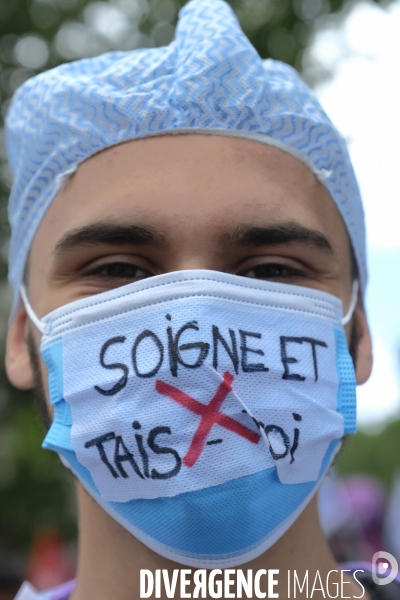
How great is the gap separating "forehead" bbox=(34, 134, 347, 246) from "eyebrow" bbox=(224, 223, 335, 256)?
29 millimetres

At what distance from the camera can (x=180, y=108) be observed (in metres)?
Answer: 2.07

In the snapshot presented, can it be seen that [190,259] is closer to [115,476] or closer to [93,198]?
[93,198]

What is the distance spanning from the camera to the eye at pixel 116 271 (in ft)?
6.66

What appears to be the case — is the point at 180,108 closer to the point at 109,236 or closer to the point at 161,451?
the point at 109,236

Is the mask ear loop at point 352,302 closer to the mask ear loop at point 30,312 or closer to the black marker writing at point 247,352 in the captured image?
the black marker writing at point 247,352

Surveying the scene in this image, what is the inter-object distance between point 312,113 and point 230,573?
151 centimetres

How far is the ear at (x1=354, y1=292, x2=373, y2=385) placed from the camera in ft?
7.58

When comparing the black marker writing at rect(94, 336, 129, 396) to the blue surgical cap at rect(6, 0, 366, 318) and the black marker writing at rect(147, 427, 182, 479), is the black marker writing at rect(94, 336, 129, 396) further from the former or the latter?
the blue surgical cap at rect(6, 0, 366, 318)

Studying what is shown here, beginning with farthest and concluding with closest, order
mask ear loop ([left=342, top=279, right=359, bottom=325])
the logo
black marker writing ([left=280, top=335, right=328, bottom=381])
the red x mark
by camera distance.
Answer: the logo
mask ear loop ([left=342, top=279, right=359, bottom=325])
black marker writing ([left=280, top=335, right=328, bottom=381])
the red x mark

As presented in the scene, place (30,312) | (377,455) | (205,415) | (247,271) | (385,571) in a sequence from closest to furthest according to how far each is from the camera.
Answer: (205,415)
(247,271)
(30,312)
(385,571)
(377,455)

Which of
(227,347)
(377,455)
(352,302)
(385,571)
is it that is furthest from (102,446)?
(377,455)

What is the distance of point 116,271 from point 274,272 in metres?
0.49

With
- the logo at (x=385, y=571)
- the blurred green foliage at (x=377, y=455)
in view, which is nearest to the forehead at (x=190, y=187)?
the logo at (x=385, y=571)

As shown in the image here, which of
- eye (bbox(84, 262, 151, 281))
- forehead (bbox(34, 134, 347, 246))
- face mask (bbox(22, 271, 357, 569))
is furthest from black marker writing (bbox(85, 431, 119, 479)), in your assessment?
forehead (bbox(34, 134, 347, 246))
